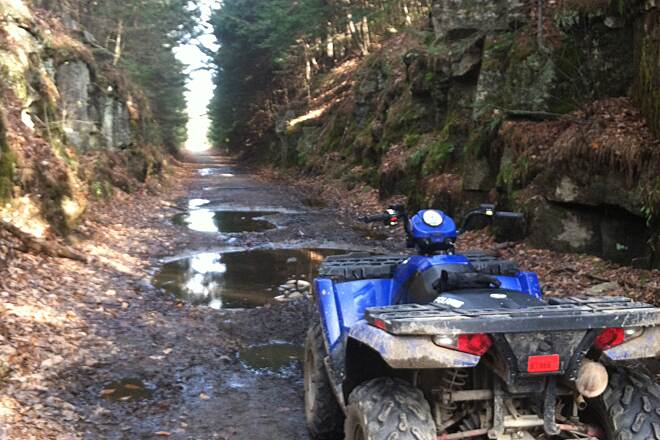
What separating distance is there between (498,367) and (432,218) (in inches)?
62.0

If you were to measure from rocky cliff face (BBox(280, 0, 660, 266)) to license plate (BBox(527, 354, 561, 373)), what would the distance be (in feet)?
19.8

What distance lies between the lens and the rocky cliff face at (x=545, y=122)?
877 centimetres

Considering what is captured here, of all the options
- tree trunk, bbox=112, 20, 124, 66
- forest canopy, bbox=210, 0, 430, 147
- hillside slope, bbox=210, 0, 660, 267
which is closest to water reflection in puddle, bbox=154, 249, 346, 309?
hillside slope, bbox=210, 0, 660, 267

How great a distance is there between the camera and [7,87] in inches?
471

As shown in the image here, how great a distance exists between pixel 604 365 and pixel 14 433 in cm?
413

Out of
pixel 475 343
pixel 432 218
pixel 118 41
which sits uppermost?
pixel 118 41

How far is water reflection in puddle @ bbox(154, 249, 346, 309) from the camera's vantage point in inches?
356

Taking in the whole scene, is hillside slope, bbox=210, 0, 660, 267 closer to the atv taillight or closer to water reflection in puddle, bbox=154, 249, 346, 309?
water reflection in puddle, bbox=154, 249, 346, 309

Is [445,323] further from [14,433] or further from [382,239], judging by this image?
[382,239]

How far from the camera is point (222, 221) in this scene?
17406 mm

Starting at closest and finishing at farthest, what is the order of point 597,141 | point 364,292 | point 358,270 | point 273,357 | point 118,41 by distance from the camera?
point 364,292 → point 358,270 → point 273,357 → point 597,141 → point 118,41

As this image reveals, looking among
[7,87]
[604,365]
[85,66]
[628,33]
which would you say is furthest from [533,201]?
[85,66]

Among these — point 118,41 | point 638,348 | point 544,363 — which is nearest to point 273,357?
point 544,363

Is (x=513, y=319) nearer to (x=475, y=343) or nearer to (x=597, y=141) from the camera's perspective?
(x=475, y=343)
